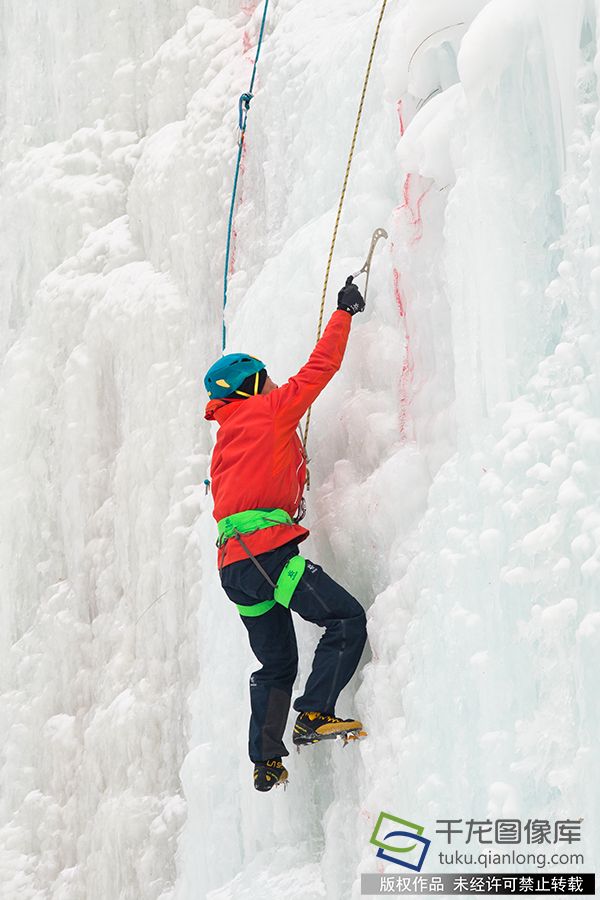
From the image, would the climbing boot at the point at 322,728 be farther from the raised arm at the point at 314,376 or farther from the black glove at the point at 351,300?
the black glove at the point at 351,300

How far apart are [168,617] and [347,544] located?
1569 millimetres

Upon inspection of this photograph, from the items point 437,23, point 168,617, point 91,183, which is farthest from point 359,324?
point 91,183

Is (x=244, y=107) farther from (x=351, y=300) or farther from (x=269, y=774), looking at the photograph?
(x=269, y=774)

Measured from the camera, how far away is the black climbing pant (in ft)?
11.0

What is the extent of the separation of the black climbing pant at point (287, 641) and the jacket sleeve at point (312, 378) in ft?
1.32

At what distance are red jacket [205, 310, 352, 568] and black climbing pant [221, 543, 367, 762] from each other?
0.19ft

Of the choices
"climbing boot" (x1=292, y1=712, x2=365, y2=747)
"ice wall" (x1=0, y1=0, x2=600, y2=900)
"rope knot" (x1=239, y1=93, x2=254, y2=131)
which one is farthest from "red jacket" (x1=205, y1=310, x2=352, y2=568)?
"rope knot" (x1=239, y1=93, x2=254, y2=131)

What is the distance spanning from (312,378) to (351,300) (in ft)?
0.97

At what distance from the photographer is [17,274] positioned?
6383 mm

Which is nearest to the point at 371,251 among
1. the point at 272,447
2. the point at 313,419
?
the point at 313,419

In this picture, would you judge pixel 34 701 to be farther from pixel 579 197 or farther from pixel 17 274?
pixel 579 197

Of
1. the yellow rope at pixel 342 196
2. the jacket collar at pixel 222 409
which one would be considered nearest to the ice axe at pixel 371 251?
the yellow rope at pixel 342 196

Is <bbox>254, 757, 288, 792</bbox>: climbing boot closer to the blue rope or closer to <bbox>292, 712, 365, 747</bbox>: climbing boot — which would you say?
<bbox>292, 712, 365, 747</bbox>: climbing boot

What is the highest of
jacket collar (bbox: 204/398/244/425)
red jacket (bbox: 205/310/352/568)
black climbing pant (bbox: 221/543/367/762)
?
jacket collar (bbox: 204/398/244/425)
